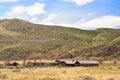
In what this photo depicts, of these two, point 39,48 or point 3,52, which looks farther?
point 39,48

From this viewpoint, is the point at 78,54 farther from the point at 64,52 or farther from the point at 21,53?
the point at 21,53

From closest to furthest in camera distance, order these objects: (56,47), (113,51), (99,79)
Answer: (99,79), (113,51), (56,47)

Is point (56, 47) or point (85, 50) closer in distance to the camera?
point (85, 50)

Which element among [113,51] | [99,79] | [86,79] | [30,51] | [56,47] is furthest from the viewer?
[56,47]

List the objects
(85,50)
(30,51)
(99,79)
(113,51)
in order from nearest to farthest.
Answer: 1. (99,79)
2. (113,51)
3. (85,50)
4. (30,51)

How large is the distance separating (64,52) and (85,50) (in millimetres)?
13272

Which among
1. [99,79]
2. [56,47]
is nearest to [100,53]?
[56,47]

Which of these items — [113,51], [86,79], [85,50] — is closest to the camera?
[86,79]

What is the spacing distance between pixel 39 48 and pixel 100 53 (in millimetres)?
44421

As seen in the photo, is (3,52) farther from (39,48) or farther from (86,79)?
(86,79)

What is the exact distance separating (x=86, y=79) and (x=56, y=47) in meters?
157

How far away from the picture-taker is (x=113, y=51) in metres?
160

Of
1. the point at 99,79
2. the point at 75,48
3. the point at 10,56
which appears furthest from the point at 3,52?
the point at 99,79

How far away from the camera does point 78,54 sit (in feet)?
553
